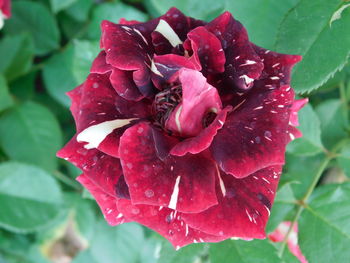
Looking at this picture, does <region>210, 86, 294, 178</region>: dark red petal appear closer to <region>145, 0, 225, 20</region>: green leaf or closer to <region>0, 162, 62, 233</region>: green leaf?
<region>145, 0, 225, 20</region>: green leaf

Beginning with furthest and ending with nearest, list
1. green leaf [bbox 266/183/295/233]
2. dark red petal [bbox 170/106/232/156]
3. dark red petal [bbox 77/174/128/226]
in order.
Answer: green leaf [bbox 266/183/295/233], dark red petal [bbox 77/174/128/226], dark red petal [bbox 170/106/232/156]

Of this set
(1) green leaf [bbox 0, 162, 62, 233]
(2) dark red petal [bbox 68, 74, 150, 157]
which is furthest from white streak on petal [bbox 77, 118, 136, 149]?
(1) green leaf [bbox 0, 162, 62, 233]

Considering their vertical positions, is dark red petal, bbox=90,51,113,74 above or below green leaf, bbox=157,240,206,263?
above

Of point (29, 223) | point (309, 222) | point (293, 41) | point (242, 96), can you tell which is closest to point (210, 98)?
point (242, 96)

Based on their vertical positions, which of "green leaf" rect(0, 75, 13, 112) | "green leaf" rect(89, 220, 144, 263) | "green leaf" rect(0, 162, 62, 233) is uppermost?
"green leaf" rect(0, 75, 13, 112)

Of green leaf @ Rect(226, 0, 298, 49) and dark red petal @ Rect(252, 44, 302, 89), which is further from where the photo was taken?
green leaf @ Rect(226, 0, 298, 49)

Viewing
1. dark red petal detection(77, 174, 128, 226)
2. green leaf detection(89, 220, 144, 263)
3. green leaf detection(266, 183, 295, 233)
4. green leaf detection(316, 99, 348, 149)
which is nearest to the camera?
dark red petal detection(77, 174, 128, 226)

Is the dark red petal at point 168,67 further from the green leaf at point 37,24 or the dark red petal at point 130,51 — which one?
the green leaf at point 37,24
